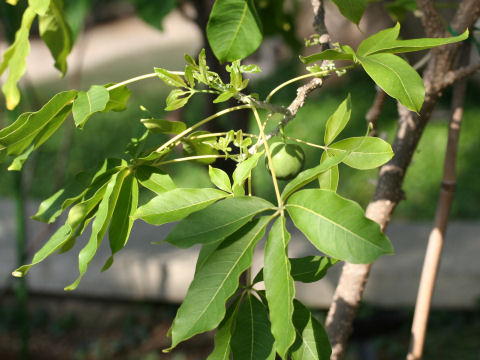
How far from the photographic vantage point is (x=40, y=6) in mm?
629

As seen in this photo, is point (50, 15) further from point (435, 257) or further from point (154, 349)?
point (154, 349)

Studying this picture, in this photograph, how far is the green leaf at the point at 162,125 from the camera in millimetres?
590

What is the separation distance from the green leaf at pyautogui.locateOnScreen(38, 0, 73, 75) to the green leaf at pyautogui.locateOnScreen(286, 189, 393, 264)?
47 cm

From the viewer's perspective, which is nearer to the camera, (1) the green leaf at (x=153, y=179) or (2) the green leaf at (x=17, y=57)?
(1) the green leaf at (x=153, y=179)

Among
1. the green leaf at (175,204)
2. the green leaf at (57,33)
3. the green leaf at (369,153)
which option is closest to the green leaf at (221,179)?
the green leaf at (175,204)

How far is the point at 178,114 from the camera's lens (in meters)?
1.38

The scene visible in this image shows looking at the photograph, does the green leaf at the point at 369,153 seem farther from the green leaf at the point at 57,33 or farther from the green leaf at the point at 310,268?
the green leaf at the point at 57,33

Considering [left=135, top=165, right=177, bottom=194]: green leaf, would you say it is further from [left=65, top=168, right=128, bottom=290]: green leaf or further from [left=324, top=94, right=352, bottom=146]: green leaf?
[left=324, top=94, right=352, bottom=146]: green leaf

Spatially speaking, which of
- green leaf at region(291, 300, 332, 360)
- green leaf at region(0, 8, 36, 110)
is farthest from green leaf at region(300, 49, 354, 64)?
green leaf at region(0, 8, 36, 110)

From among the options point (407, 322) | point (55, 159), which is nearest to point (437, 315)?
point (407, 322)

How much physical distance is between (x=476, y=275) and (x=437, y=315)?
210mm

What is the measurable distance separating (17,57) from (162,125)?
0.29 meters

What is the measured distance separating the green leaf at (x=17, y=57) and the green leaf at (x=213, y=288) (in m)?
0.41

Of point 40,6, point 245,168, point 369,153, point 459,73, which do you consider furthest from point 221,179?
point 459,73
